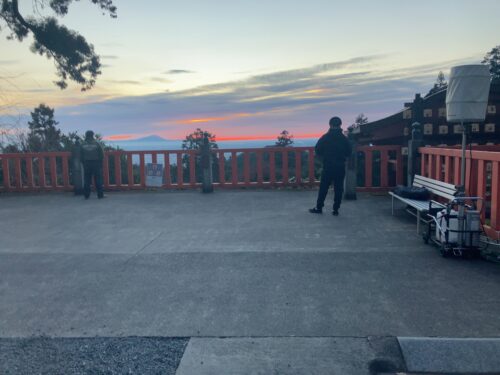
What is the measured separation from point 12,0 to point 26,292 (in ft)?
45.0

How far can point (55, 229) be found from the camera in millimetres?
7859

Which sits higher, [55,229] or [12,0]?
[12,0]

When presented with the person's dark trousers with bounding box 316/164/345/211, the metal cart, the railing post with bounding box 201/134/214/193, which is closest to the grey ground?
the metal cart

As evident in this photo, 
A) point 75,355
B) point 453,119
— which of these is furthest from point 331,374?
point 453,119

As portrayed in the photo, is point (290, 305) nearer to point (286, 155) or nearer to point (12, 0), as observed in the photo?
point (286, 155)

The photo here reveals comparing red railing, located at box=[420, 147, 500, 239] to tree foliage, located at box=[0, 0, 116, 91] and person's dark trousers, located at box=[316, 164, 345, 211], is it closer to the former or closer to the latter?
person's dark trousers, located at box=[316, 164, 345, 211]

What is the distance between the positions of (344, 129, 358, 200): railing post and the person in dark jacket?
5.10 ft

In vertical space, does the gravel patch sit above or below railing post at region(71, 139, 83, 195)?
below

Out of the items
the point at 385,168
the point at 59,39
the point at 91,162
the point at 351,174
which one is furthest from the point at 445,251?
the point at 59,39

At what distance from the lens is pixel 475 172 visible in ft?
22.7

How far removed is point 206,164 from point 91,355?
8.58 meters

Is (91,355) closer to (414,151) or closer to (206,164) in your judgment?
(414,151)

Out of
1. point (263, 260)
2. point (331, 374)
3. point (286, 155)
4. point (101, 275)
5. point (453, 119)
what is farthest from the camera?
point (286, 155)

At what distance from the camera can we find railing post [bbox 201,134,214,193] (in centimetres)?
1169
